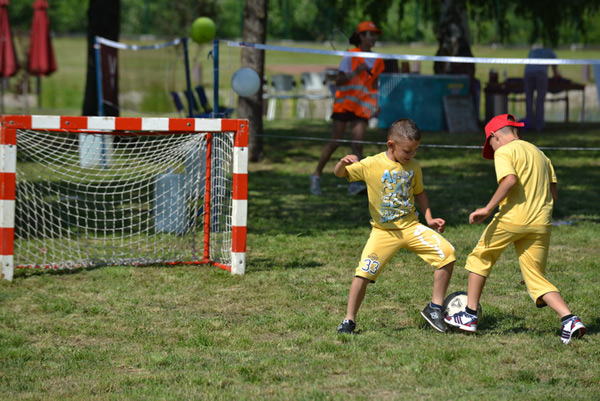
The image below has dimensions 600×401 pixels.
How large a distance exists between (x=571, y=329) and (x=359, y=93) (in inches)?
252

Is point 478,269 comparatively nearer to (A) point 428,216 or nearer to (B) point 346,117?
(A) point 428,216

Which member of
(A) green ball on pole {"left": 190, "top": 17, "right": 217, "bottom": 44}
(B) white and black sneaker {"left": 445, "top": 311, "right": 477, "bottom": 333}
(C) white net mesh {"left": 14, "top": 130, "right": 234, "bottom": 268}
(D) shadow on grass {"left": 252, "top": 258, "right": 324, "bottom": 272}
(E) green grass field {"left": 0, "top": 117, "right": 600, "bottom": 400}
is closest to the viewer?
(E) green grass field {"left": 0, "top": 117, "right": 600, "bottom": 400}

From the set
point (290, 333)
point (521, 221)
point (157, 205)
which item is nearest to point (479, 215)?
point (521, 221)

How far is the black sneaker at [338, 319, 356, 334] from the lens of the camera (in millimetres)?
5617

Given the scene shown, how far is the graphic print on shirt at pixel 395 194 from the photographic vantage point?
561 cm

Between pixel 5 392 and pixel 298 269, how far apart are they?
344 cm

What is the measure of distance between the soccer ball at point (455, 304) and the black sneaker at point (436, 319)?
69 mm

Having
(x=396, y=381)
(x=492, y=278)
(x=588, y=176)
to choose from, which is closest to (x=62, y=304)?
(x=396, y=381)

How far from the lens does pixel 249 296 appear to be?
6707 mm

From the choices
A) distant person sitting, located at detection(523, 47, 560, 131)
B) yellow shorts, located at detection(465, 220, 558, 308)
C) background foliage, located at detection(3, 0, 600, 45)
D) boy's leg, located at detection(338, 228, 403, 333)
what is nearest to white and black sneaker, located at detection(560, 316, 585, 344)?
yellow shorts, located at detection(465, 220, 558, 308)

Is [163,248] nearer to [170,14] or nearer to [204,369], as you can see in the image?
[204,369]

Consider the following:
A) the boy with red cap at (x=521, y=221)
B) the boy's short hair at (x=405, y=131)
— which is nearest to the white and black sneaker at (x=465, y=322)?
the boy with red cap at (x=521, y=221)

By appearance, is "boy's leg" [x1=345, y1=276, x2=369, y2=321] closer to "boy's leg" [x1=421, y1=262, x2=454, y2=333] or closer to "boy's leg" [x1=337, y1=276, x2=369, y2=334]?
"boy's leg" [x1=337, y1=276, x2=369, y2=334]

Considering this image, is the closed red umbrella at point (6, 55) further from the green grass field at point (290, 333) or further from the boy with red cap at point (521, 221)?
the boy with red cap at point (521, 221)
